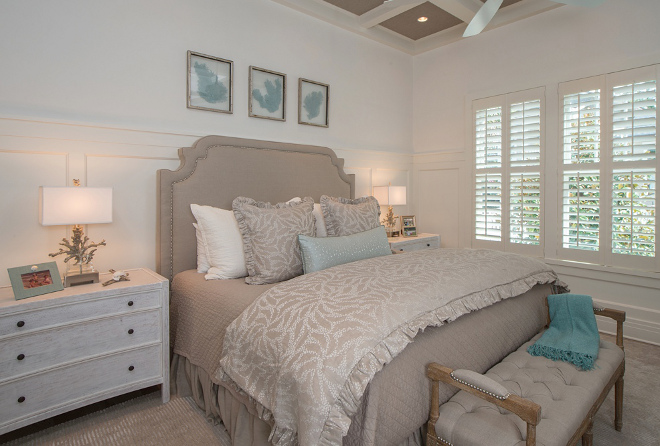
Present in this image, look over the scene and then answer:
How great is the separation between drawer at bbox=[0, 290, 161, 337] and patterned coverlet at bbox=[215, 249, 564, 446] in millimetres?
688

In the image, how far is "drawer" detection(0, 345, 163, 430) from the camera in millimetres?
1743

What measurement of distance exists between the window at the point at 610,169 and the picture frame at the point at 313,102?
2.13 m

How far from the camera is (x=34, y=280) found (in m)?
1.89

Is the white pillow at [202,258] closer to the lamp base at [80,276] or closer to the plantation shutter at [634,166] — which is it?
the lamp base at [80,276]

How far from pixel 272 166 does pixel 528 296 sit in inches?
80.3

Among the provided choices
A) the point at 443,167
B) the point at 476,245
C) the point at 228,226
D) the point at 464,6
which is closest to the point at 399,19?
the point at 464,6

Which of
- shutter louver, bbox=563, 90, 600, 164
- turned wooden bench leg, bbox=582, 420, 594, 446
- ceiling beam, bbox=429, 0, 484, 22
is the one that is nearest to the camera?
turned wooden bench leg, bbox=582, 420, 594, 446

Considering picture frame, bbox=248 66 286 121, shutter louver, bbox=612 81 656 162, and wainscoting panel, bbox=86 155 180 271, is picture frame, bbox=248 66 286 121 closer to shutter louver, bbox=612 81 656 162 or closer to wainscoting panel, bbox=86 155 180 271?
wainscoting panel, bbox=86 155 180 271

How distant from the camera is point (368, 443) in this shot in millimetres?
1204

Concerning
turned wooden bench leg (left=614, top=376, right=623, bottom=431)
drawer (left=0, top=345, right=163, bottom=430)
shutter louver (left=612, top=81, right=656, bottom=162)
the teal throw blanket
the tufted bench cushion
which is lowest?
turned wooden bench leg (left=614, top=376, right=623, bottom=431)

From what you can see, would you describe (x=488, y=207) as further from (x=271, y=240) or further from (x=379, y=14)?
(x=271, y=240)

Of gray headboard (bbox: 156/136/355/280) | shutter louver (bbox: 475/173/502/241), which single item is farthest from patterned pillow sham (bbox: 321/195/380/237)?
shutter louver (bbox: 475/173/502/241)

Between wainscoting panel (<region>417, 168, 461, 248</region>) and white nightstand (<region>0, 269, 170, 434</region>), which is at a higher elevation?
wainscoting panel (<region>417, 168, 461, 248</region>)

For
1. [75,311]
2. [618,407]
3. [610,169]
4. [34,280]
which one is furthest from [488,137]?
[34,280]
